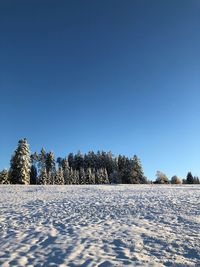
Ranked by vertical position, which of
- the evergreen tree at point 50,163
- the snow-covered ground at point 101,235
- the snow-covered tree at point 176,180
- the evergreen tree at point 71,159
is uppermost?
the evergreen tree at point 71,159

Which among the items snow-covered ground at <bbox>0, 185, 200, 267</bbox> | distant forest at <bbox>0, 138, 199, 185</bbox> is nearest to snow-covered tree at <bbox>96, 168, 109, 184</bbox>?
distant forest at <bbox>0, 138, 199, 185</bbox>

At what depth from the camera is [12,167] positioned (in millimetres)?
67062

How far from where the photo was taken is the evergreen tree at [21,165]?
212ft

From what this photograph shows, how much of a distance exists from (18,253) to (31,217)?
259 inches

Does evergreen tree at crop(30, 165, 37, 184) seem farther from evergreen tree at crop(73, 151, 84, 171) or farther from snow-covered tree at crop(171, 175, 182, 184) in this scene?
snow-covered tree at crop(171, 175, 182, 184)

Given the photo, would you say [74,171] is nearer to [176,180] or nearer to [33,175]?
[33,175]

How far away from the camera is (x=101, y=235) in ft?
44.2

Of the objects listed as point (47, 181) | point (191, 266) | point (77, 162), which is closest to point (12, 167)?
point (47, 181)

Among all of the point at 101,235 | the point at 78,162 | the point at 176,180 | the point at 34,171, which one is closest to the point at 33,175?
the point at 34,171

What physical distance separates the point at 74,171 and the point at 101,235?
359 ft

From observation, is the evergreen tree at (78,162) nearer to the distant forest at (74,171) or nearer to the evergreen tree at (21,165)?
the distant forest at (74,171)

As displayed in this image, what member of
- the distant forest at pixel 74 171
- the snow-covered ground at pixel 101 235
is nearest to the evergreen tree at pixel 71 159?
the distant forest at pixel 74 171

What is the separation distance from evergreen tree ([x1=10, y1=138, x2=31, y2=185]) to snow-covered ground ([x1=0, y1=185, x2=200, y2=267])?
4489 cm

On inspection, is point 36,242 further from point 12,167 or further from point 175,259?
point 12,167
